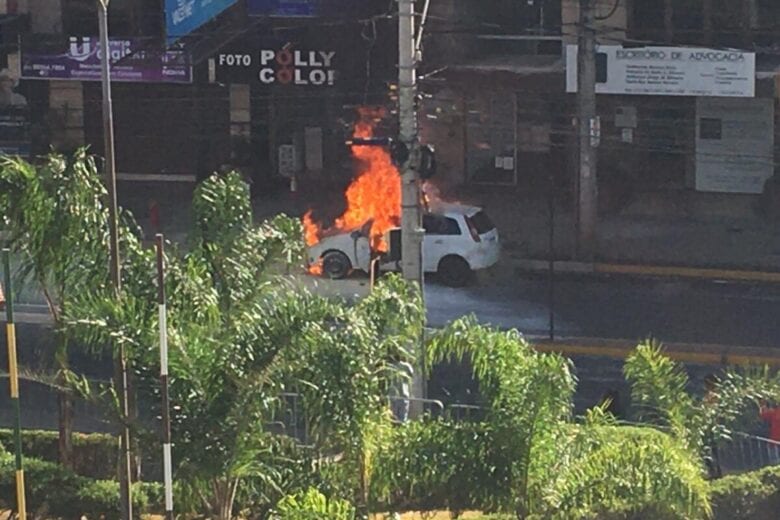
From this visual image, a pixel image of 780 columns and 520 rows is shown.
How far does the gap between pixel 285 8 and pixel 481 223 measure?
8.22 meters

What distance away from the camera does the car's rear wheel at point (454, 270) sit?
106 ft

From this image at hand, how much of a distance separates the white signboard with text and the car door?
881cm

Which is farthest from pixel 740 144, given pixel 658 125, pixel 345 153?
pixel 345 153

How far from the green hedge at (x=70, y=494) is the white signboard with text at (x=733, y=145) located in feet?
77.1

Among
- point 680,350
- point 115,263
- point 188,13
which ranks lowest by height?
point 680,350

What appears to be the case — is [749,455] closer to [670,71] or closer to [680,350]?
[680,350]

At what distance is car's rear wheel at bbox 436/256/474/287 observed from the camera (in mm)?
32250

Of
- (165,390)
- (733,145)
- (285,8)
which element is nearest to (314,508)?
(165,390)

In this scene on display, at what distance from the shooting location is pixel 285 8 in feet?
125

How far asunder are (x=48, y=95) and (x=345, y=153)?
23.0ft

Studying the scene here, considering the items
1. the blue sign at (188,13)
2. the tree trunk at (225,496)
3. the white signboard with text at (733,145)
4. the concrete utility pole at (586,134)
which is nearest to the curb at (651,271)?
the concrete utility pole at (586,134)

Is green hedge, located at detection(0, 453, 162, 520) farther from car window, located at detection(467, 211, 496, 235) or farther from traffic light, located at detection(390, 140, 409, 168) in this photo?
car window, located at detection(467, 211, 496, 235)

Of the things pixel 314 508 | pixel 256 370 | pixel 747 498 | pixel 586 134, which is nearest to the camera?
pixel 314 508

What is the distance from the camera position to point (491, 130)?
131 ft
